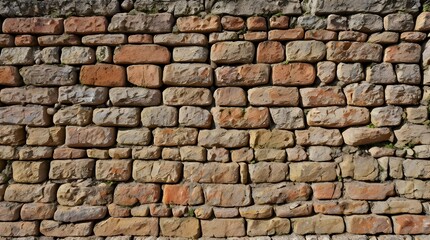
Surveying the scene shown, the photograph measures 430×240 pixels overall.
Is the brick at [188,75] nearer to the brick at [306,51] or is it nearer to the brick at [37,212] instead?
the brick at [306,51]

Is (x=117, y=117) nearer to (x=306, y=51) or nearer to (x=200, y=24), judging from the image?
(x=200, y=24)

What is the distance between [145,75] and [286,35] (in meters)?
1.10

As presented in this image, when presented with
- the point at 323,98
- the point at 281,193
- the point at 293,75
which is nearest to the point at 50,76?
the point at 293,75

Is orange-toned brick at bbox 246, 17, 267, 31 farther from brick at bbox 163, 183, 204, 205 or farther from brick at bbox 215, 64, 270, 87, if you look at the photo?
brick at bbox 163, 183, 204, 205

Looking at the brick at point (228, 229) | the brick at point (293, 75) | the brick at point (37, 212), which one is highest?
the brick at point (293, 75)

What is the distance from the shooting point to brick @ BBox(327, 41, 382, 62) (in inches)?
94.3

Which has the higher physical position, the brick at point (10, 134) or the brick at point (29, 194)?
the brick at point (10, 134)

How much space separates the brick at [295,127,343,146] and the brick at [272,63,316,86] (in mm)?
373

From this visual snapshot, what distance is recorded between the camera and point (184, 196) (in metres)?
2.35

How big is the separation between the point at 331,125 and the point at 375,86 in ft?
1.43

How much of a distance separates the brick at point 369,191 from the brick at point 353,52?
0.93 metres

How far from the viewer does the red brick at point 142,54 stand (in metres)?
2.41

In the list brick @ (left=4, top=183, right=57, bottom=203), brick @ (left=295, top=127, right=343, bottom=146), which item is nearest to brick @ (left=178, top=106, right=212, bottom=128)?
brick @ (left=295, top=127, right=343, bottom=146)

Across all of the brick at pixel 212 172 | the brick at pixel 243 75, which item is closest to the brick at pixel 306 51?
the brick at pixel 243 75
